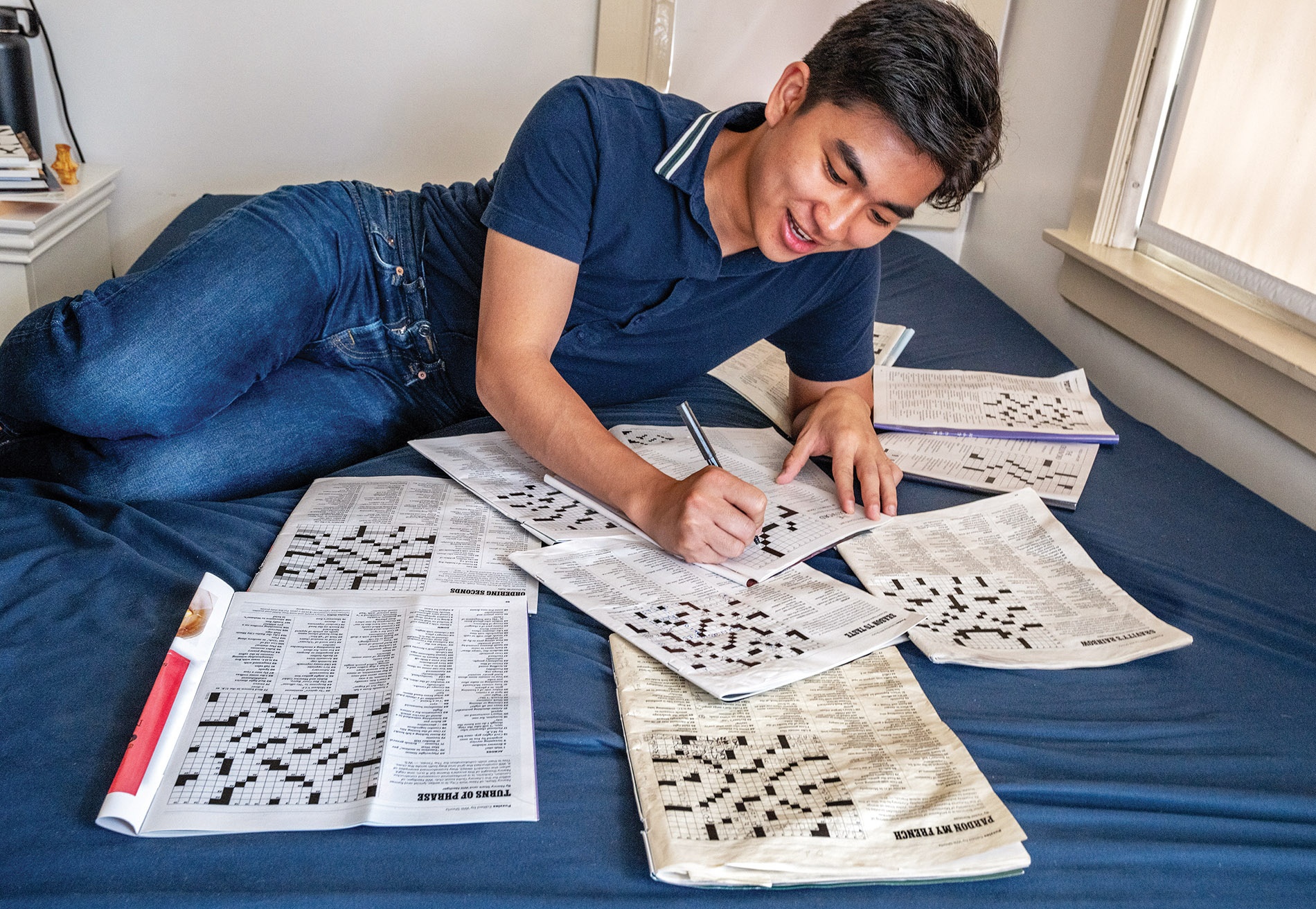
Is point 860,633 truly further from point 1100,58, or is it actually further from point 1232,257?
point 1100,58

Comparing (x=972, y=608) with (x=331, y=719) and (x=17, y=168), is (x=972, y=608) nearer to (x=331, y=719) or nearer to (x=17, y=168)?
(x=331, y=719)

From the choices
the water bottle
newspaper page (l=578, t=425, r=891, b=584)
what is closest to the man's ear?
newspaper page (l=578, t=425, r=891, b=584)

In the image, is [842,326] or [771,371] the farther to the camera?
[771,371]

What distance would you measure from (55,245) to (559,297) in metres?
1.35

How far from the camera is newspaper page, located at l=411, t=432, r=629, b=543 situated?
1.08 m

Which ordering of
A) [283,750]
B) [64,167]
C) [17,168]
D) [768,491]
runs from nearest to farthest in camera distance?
[283,750] → [768,491] → [17,168] → [64,167]

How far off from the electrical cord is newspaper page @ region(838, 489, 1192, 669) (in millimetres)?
2036

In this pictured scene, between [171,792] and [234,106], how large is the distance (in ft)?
6.52

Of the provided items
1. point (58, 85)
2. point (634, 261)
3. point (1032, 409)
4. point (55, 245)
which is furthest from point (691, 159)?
point (58, 85)

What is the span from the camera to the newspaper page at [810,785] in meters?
0.67

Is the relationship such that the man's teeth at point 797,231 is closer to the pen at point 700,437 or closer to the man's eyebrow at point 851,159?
the man's eyebrow at point 851,159

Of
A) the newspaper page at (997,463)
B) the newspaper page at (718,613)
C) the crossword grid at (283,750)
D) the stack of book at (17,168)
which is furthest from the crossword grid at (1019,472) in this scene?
the stack of book at (17,168)

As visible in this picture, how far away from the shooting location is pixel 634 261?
1.23 meters

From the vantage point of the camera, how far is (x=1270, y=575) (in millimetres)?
1140
